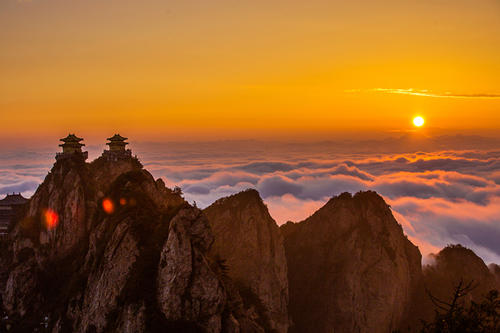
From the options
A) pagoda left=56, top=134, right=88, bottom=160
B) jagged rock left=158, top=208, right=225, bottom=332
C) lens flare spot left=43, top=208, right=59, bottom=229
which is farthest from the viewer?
pagoda left=56, top=134, right=88, bottom=160

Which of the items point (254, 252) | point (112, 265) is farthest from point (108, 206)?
point (254, 252)

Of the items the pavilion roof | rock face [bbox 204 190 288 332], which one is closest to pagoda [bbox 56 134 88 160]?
the pavilion roof

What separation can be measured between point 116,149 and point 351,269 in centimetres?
3724

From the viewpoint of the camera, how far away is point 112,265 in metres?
38.1

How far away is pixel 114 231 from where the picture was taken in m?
39.9

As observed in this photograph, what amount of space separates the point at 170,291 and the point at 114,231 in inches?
357

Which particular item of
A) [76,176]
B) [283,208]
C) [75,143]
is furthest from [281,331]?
[283,208]

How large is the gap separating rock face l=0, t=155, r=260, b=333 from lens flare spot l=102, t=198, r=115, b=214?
0.10 metres

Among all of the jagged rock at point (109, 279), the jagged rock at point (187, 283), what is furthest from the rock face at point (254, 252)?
the jagged rock at point (187, 283)

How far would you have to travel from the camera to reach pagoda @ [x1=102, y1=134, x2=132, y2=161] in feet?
213

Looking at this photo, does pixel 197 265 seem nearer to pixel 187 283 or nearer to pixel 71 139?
pixel 187 283

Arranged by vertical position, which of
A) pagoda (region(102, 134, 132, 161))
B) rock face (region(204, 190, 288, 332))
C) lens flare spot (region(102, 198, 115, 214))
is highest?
pagoda (region(102, 134, 132, 161))

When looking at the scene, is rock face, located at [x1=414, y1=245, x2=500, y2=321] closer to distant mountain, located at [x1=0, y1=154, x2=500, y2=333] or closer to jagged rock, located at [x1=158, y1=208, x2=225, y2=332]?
distant mountain, located at [x1=0, y1=154, x2=500, y2=333]

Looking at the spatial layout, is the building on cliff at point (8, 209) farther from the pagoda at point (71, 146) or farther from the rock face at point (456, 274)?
the rock face at point (456, 274)
